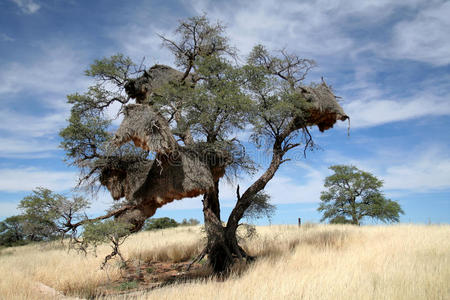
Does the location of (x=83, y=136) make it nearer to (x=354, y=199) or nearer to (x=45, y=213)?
(x=45, y=213)

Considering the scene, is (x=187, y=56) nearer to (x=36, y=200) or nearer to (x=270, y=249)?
(x=36, y=200)

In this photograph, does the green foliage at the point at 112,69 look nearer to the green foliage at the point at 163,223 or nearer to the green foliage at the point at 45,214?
the green foliage at the point at 45,214

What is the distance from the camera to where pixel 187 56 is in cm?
1258

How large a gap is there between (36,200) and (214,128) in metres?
5.28

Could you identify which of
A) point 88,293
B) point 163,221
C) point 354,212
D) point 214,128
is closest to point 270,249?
point 214,128

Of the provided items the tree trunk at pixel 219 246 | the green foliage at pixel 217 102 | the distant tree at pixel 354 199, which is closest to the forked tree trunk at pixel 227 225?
the tree trunk at pixel 219 246

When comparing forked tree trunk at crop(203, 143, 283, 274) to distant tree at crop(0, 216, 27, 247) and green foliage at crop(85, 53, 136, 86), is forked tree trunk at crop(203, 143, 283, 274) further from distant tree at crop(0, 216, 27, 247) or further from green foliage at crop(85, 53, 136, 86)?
distant tree at crop(0, 216, 27, 247)

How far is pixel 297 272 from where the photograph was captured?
322 inches

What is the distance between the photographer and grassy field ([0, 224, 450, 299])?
6.31 m

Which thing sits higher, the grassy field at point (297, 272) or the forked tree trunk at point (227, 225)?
the forked tree trunk at point (227, 225)

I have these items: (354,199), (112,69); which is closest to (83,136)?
(112,69)

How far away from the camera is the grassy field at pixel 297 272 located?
6.31 metres

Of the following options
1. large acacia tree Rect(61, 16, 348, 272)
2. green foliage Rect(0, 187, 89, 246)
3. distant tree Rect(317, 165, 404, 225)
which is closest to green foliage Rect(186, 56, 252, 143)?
large acacia tree Rect(61, 16, 348, 272)

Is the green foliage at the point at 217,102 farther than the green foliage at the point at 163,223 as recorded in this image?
No
